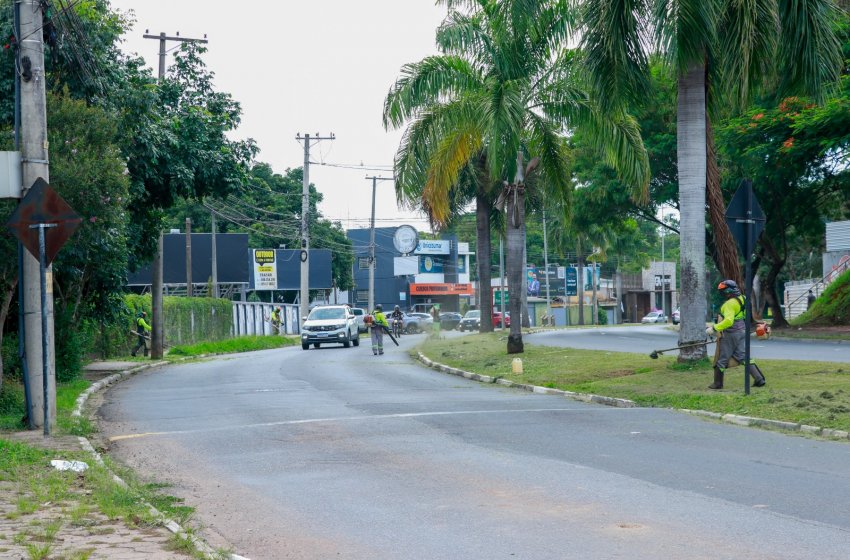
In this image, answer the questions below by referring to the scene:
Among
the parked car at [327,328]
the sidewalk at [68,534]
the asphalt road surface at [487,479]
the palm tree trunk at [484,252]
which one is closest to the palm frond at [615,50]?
the asphalt road surface at [487,479]

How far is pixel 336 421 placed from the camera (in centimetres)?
1421

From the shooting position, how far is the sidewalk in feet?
21.3

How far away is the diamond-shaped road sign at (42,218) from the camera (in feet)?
39.0

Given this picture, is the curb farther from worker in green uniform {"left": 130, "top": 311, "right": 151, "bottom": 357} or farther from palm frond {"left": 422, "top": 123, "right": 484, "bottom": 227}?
worker in green uniform {"left": 130, "top": 311, "right": 151, "bottom": 357}

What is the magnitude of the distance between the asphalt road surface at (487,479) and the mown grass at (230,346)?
71.7 feet

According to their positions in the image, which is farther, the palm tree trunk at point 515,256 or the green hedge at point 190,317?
the green hedge at point 190,317

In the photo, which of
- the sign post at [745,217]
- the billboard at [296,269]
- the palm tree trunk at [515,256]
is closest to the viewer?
the sign post at [745,217]

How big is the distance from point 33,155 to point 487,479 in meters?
7.42

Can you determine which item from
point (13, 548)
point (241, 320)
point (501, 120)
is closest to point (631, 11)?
point (501, 120)

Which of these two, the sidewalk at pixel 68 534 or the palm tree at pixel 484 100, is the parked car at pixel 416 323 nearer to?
the palm tree at pixel 484 100

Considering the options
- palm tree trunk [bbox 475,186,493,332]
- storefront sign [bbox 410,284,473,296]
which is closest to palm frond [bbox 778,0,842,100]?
palm tree trunk [bbox 475,186,493,332]

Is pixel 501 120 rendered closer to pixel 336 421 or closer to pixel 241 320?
pixel 336 421

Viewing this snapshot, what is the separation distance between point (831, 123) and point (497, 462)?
80.3ft

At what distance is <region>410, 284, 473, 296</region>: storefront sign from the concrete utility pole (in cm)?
7697
